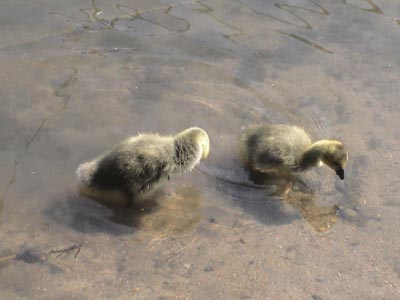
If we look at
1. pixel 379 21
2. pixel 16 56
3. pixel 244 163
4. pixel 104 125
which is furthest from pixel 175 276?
pixel 379 21

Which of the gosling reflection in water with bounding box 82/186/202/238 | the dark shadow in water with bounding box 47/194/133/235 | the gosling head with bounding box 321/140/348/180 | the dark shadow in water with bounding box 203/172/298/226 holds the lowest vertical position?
the dark shadow in water with bounding box 47/194/133/235

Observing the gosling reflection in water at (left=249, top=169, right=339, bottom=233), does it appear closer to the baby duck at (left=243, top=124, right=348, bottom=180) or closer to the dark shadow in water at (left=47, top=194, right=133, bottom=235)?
the baby duck at (left=243, top=124, right=348, bottom=180)

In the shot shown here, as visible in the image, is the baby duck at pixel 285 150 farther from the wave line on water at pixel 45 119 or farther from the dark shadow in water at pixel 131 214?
the wave line on water at pixel 45 119

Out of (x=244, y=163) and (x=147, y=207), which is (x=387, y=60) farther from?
(x=147, y=207)

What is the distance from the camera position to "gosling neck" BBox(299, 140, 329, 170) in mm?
4363

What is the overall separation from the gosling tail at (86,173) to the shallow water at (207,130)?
176mm

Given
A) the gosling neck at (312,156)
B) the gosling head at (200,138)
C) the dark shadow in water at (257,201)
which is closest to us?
the dark shadow in water at (257,201)

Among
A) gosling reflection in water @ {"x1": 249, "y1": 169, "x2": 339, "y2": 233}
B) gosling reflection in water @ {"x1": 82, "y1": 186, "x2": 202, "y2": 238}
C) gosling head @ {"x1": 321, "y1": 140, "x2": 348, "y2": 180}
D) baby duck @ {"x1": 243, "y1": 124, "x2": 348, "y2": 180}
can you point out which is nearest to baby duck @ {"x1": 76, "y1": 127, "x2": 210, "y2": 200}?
gosling reflection in water @ {"x1": 82, "y1": 186, "x2": 202, "y2": 238}

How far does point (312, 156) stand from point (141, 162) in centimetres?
131

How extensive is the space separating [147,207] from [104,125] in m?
0.91

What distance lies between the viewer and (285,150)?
444 cm

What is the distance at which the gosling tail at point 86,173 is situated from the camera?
4.02 m

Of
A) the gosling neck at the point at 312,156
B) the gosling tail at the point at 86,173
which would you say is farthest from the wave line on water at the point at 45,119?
the gosling neck at the point at 312,156

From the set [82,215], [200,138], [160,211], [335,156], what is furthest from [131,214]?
[335,156]
